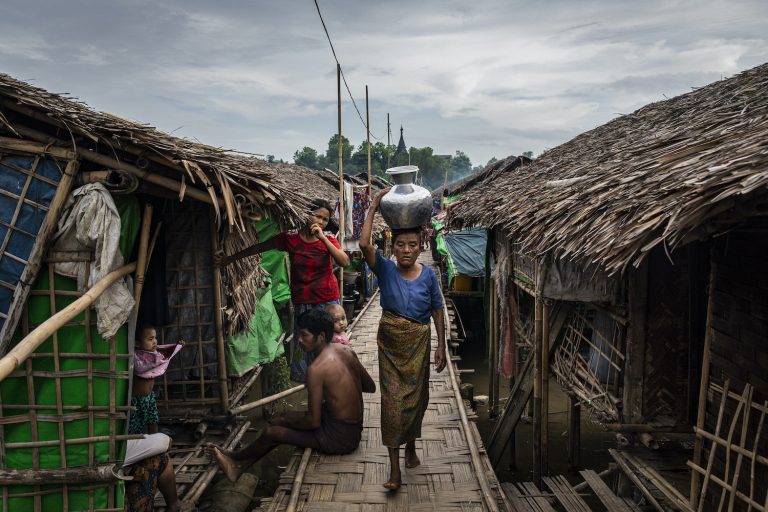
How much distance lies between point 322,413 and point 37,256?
2.39m

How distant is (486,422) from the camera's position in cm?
992

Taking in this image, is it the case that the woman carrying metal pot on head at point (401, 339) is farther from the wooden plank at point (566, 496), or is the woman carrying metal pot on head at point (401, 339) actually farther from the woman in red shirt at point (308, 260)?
the wooden plank at point (566, 496)

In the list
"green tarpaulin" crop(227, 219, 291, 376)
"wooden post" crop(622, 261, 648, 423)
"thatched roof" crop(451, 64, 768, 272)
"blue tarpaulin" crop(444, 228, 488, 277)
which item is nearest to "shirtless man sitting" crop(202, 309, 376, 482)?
"thatched roof" crop(451, 64, 768, 272)

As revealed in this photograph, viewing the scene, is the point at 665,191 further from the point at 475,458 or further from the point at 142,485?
the point at 142,485

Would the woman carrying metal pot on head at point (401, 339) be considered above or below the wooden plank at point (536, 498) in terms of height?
above

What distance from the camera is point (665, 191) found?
9.57ft

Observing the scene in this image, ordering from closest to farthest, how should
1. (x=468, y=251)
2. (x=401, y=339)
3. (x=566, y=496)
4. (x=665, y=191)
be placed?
(x=665, y=191)
(x=401, y=339)
(x=566, y=496)
(x=468, y=251)

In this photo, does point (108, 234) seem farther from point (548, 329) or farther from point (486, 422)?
point (486, 422)

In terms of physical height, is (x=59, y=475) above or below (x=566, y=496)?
above

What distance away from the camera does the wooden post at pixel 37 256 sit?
3.30m

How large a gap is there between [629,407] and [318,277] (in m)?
3.12

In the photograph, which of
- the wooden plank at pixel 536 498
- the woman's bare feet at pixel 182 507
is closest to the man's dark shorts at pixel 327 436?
the woman's bare feet at pixel 182 507

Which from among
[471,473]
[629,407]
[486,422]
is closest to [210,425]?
[471,473]

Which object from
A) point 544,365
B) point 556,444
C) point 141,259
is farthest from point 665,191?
point 556,444
